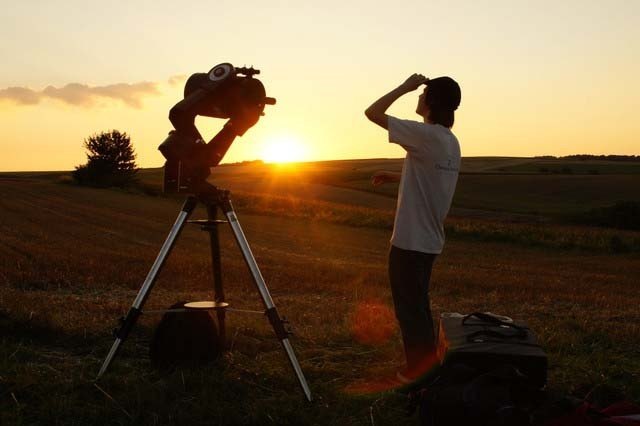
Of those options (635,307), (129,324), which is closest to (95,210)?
(635,307)

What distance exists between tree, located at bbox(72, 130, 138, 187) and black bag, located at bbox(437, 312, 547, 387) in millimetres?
58997

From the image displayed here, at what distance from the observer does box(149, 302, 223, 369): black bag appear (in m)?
4.84

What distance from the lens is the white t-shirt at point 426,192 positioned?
4566 millimetres

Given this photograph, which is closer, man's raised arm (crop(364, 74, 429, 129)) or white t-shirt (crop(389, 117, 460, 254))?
man's raised arm (crop(364, 74, 429, 129))

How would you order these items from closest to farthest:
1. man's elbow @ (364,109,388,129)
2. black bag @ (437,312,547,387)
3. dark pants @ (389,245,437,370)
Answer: black bag @ (437,312,547,387) → man's elbow @ (364,109,388,129) → dark pants @ (389,245,437,370)

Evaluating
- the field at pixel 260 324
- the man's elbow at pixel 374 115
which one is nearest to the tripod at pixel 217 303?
the field at pixel 260 324

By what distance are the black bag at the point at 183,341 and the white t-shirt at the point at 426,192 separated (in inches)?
61.6

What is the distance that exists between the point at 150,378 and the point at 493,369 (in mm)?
2310

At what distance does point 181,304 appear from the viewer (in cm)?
507

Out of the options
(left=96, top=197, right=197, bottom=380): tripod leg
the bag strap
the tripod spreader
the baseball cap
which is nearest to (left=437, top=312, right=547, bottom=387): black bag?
the bag strap

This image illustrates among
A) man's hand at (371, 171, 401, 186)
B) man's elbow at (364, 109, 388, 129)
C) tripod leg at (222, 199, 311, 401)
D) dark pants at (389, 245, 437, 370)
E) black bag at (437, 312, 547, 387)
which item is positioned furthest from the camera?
man's hand at (371, 171, 401, 186)

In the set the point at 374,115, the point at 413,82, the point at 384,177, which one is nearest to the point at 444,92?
the point at 413,82

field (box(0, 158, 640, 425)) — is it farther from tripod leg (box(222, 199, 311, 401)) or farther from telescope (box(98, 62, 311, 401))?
telescope (box(98, 62, 311, 401))

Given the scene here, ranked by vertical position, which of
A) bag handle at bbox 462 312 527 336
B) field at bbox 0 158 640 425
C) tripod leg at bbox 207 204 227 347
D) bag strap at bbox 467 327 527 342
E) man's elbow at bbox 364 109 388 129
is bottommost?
field at bbox 0 158 640 425
